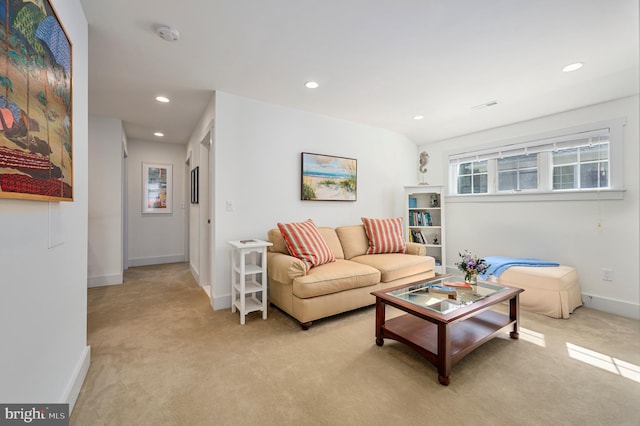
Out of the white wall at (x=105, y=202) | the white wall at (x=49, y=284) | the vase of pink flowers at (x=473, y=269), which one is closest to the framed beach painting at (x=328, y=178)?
the vase of pink flowers at (x=473, y=269)

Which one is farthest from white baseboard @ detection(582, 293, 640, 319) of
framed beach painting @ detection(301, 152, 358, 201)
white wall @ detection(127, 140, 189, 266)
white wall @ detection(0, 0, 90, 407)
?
white wall @ detection(127, 140, 189, 266)

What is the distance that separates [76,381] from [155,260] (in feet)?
13.4

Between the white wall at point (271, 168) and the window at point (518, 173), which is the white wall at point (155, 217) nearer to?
the white wall at point (271, 168)

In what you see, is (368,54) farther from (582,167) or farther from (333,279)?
(582,167)

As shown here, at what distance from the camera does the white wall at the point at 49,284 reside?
904 millimetres

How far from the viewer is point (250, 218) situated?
316cm

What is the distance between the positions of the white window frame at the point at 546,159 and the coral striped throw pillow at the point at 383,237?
4.73ft

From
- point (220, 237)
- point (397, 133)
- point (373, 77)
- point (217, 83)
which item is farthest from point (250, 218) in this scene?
point (397, 133)

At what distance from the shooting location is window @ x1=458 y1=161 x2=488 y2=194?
13.5 feet

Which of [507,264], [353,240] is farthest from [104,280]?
[507,264]

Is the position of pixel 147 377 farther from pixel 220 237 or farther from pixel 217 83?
pixel 217 83

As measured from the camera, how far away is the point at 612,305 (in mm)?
2863

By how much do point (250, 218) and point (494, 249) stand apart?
11.5ft

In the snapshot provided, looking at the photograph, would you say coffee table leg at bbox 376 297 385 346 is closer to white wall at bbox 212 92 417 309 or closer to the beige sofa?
the beige sofa
